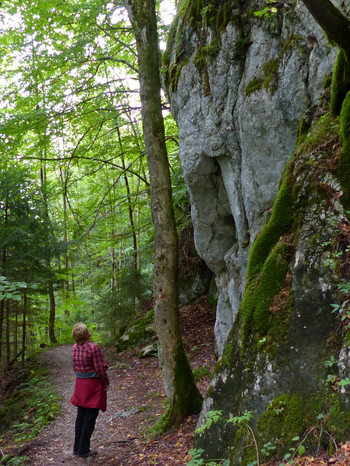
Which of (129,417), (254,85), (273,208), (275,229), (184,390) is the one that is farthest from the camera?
(129,417)

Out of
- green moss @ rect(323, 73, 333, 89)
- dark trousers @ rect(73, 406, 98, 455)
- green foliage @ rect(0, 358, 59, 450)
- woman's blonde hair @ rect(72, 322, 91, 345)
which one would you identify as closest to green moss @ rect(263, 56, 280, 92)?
green moss @ rect(323, 73, 333, 89)

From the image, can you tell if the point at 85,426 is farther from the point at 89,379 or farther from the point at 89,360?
the point at 89,360

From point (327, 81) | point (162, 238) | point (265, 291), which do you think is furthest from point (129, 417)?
point (327, 81)

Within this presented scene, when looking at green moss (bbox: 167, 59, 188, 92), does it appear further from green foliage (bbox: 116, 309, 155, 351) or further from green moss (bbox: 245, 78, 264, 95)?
green foliage (bbox: 116, 309, 155, 351)

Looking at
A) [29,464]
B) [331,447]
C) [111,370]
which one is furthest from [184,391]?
[111,370]

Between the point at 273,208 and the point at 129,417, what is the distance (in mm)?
4978

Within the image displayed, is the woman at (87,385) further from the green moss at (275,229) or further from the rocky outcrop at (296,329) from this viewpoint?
the green moss at (275,229)

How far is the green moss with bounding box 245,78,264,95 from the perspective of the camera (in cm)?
578

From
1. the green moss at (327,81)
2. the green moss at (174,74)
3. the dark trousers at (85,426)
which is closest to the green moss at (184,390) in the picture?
the dark trousers at (85,426)

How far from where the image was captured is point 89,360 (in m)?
4.94

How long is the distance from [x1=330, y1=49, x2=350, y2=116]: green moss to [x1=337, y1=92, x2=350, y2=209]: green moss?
0.80 feet

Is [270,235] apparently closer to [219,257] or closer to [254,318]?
[254,318]

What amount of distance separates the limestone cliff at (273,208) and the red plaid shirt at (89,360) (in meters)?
1.74

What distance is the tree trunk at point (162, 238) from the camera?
529cm
